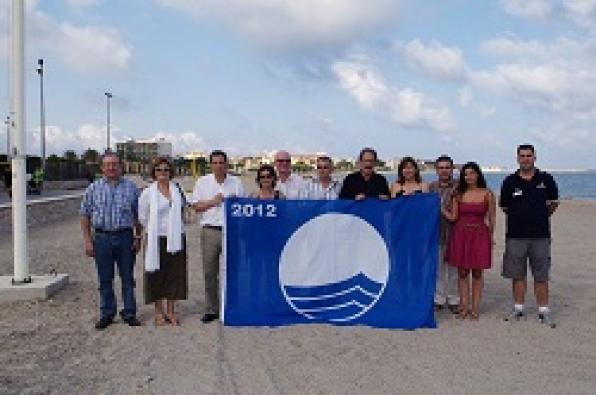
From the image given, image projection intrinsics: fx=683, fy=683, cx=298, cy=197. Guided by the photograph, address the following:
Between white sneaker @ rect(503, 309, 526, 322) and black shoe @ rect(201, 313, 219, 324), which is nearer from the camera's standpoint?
black shoe @ rect(201, 313, 219, 324)

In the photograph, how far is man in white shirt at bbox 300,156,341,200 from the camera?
7.53 m

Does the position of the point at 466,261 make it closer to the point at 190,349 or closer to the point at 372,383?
the point at 372,383

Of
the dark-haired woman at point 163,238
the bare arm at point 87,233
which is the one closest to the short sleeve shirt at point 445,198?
the dark-haired woman at point 163,238

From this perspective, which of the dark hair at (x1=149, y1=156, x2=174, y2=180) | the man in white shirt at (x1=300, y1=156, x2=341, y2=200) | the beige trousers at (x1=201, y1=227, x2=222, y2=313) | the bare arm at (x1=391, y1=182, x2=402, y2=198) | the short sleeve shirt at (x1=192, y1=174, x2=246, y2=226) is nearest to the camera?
the dark hair at (x1=149, y1=156, x2=174, y2=180)

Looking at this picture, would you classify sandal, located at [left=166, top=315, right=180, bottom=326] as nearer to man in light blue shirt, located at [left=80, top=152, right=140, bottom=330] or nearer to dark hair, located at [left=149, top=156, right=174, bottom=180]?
man in light blue shirt, located at [left=80, top=152, right=140, bottom=330]

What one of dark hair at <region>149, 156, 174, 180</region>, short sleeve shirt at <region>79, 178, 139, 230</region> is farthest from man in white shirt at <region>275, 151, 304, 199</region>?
short sleeve shirt at <region>79, 178, 139, 230</region>

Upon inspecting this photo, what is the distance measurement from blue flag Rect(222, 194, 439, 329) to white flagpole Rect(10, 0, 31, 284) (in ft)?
9.86

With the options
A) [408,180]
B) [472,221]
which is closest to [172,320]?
[408,180]

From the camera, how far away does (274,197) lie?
7402mm

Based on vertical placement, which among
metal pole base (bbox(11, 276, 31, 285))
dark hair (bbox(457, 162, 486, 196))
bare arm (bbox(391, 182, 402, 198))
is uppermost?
dark hair (bbox(457, 162, 486, 196))

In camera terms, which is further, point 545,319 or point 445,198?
point 445,198

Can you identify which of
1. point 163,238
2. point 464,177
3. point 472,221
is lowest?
point 163,238

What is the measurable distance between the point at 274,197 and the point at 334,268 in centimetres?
100

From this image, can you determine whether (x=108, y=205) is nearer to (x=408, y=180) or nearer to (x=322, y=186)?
(x=322, y=186)
